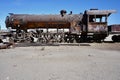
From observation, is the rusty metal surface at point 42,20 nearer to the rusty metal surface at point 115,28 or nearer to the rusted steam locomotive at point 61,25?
the rusted steam locomotive at point 61,25

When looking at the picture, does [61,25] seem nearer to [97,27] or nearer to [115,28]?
[97,27]

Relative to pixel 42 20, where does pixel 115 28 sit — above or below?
below

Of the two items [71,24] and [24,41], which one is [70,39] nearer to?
[71,24]

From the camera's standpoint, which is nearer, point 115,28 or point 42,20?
point 42,20

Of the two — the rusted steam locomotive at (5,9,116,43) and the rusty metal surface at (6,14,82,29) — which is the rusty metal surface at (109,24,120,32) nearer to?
the rusted steam locomotive at (5,9,116,43)

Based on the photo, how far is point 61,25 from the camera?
1030 inches

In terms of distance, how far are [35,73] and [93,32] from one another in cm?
1786

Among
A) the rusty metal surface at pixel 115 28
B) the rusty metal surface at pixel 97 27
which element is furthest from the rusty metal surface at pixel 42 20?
the rusty metal surface at pixel 115 28

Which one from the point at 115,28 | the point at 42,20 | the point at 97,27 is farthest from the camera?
the point at 115,28

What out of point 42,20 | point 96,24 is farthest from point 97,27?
point 42,20

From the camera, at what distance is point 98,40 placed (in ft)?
86.8

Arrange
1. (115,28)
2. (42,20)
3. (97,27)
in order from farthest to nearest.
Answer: (115,28) → (42,20) → (97,27)

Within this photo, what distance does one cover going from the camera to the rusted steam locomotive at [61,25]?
25.6m

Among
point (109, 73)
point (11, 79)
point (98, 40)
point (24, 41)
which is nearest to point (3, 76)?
point (11, 79)
